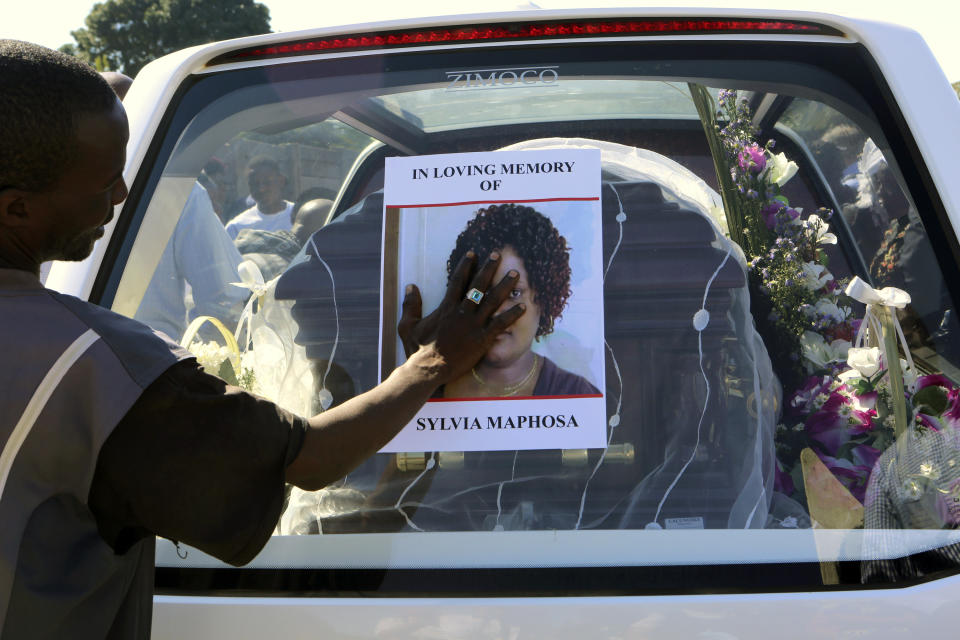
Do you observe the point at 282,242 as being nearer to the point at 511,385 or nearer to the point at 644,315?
the point at 511,385

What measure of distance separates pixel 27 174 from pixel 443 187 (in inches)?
28.2

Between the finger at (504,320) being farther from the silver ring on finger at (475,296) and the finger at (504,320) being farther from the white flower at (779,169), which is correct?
the white flower at (779,169)

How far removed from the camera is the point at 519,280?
1586mm

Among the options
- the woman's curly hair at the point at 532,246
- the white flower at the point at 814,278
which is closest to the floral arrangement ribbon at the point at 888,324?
the white flower at the point at 814,278

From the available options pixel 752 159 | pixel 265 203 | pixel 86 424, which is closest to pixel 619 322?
pixel 752 159

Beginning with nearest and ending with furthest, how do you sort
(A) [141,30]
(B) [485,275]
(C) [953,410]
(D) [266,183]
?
(C) [953,410]
(B) [485,275]
(D) [266,183]
(A) [141,30]

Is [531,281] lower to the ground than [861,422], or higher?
higher

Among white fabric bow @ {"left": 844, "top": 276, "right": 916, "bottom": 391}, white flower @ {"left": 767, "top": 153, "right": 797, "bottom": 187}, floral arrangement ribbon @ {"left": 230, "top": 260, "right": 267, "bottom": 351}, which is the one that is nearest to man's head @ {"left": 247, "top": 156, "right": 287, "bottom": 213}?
floral arrangement ribbon @ {"left": 230, "top": 260, "right": 267, "bottom": 351}

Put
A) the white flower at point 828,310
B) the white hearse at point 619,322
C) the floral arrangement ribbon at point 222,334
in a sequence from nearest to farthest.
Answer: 1. the white hearse at point 619,322
2. the floral arrangement ribbon at point 222,334
3. the white flower at point 828,310

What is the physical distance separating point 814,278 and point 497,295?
0.80 meters

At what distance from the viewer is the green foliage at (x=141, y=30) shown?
27391 mm

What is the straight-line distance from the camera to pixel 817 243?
2.06 meters

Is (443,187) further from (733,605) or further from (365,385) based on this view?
(733,605)

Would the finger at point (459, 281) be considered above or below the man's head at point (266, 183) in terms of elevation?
below
